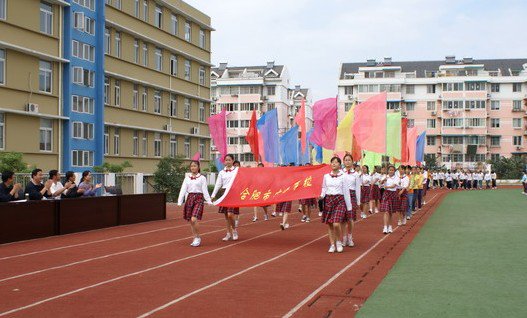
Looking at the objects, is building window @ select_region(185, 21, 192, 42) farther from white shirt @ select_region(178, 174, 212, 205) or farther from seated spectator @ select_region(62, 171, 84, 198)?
white shirt @ select_region(178, 174, 212, 205)

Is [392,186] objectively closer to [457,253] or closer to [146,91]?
[457,253]

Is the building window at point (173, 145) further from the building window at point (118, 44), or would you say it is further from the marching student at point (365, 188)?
Answer: the marching student at point (365, 188)

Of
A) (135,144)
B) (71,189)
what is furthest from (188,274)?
(135,144)

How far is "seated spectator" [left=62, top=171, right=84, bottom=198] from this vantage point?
16828 millimetres

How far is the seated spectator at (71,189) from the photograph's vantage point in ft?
55.2

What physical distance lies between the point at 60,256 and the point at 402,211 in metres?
10.3

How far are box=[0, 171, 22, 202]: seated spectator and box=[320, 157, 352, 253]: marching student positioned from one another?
6.94m

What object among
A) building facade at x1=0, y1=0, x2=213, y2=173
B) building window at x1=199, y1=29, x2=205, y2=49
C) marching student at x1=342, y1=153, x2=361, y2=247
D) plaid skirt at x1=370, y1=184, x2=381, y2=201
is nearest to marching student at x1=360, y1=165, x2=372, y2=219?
plaid skirt at x1=370, y1=184, x2=381, y2=201

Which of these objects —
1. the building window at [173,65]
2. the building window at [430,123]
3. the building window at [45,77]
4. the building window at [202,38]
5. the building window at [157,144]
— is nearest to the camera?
the building window at [45,77]

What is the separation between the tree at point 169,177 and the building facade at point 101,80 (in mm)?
3806

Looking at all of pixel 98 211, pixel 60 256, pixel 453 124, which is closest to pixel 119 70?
pixel 98 211

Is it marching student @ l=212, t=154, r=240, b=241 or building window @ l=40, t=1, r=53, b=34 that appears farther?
building window @ l=40, t=1, r=53, b=34

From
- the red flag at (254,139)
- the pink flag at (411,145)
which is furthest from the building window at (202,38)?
the red flag at (254,139)

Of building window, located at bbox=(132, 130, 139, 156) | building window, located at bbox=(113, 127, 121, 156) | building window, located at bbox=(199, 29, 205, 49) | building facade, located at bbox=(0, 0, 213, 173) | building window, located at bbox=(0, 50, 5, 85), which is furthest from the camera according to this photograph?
building window, located at bbox=(199, 29, 205, 49)
